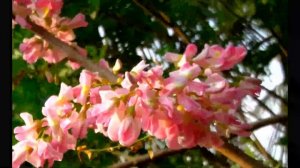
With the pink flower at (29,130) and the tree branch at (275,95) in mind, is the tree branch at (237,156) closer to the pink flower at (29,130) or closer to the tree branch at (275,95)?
the pink flower at (29,130)

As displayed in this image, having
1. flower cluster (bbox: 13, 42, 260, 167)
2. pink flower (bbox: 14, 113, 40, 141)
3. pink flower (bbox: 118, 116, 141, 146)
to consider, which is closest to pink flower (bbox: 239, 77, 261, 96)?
flower cluster (bbox: 13, 42, 260, 167)

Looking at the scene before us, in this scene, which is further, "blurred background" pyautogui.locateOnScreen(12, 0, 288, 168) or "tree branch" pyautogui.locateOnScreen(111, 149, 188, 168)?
"blurred background" pyautogui.locateOnScreen(12, 0, 288, 168)

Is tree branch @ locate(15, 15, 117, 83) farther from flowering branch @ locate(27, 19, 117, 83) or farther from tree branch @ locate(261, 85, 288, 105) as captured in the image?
tree branch @ locate(261, 85, 288, 105)

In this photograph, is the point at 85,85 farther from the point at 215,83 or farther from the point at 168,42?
the point at 168,42

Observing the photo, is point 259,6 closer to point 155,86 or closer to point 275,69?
point 275,69

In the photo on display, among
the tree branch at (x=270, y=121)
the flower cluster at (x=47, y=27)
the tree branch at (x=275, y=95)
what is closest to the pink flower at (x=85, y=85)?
the flower cluster at (x=47, y=27)

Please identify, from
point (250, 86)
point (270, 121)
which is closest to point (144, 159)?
point (270, 121)

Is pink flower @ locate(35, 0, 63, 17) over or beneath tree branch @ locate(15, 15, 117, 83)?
over

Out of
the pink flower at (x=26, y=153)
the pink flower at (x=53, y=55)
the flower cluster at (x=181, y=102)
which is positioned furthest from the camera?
the pink flower at (x=53, y=55)

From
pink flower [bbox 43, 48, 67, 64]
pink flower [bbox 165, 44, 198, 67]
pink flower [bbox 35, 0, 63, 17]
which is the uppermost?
pink flower [bbox 35, 0, 63, 17]
